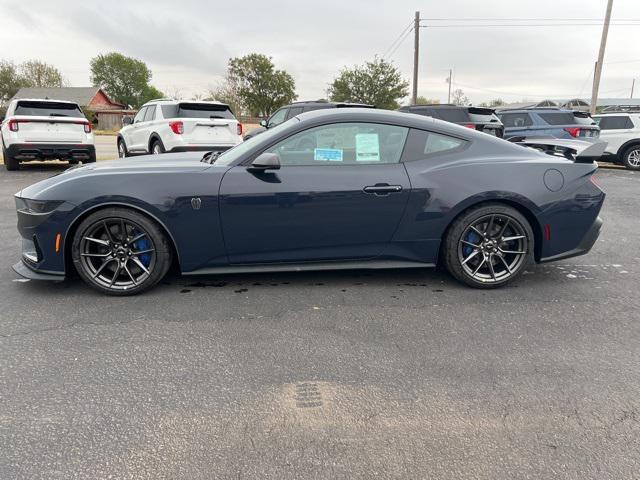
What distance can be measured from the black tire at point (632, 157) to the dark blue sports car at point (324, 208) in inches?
434

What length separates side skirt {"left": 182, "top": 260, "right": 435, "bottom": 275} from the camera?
368 centimetres

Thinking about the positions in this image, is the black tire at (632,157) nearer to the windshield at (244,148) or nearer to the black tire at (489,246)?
the black tire at (489,246)

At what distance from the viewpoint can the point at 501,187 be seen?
369cm

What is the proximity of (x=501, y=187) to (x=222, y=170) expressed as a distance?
2.24 metres

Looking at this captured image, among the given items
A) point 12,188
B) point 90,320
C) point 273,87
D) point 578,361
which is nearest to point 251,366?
point 90,320

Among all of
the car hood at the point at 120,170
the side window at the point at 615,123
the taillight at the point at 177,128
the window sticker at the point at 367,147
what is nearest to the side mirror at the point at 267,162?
the car hood at the point at 120,170

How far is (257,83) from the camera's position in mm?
70312

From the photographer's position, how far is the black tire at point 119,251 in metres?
3.50

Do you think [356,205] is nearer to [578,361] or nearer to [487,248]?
[487,248]

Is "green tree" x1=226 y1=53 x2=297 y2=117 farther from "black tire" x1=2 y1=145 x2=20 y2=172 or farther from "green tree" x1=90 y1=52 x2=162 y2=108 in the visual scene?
"black tire" x1=2 y1=145 x2=20 y2=172

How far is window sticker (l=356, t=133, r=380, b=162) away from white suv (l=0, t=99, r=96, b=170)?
948 centimetres

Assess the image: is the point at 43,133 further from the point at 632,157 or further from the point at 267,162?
the point at 632,157

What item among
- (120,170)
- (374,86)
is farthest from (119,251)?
(374,86)

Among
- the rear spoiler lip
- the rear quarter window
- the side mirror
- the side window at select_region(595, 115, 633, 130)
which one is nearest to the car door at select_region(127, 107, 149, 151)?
the side mirror
